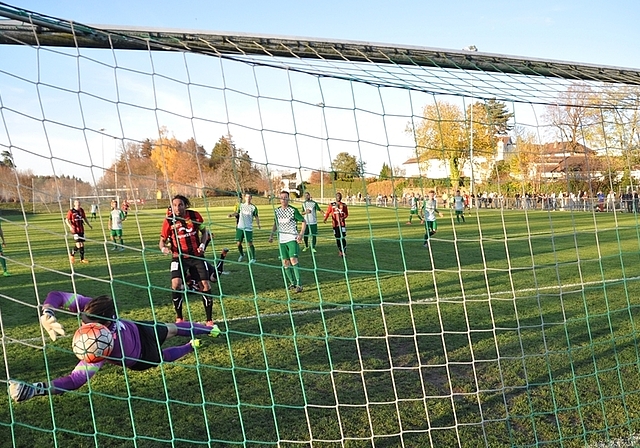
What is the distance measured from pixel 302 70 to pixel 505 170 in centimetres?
297

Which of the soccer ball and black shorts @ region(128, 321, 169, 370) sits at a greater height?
the soccer ball

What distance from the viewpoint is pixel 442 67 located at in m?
4.16

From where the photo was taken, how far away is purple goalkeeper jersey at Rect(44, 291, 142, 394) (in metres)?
3.35

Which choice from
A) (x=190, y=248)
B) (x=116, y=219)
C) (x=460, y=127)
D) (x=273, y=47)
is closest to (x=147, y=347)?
(x=190, y=248)

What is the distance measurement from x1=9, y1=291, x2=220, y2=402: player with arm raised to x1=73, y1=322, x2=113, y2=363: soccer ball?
0.15 ft

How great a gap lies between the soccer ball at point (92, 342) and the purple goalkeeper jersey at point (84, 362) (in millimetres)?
57

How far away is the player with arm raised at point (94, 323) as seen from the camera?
312 centimetres

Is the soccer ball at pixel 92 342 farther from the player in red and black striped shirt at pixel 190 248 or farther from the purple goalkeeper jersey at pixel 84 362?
the player in red and black striped shirt at pixel 190 248

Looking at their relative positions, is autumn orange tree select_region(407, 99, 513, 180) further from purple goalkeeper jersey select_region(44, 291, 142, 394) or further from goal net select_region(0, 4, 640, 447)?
purple goalkeeper jersey select_region(44, 291, 142, 394)

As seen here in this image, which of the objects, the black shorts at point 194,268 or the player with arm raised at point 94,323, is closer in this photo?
the player with arm raised at point 94,323

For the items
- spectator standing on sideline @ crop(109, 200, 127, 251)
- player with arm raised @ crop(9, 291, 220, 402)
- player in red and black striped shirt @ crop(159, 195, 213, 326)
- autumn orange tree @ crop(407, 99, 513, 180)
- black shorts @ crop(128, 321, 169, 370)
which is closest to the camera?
player with arm raised @ crop(9, 291, 220, 402)

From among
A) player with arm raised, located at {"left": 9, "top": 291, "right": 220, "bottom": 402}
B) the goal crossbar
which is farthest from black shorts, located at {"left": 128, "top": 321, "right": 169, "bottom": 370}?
the goal crossbar

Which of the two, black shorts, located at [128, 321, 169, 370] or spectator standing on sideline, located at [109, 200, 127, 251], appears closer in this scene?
black shorts, located at [128, 321, 169, 370]

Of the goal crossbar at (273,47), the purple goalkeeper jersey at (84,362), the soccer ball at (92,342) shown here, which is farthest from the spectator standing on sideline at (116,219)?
the goal crossbar at (273,47)
